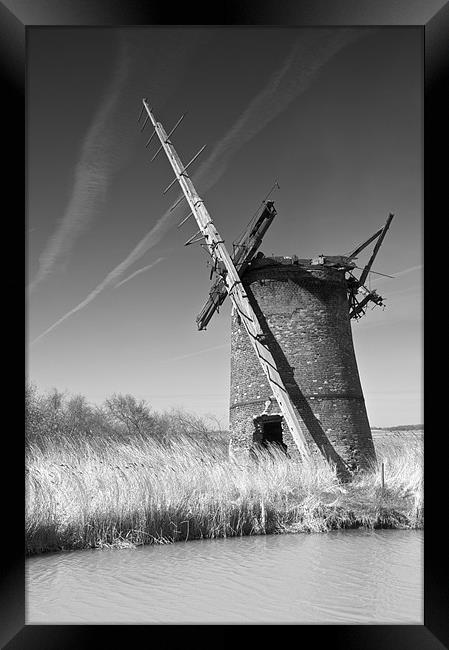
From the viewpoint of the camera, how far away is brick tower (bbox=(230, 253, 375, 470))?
10.5 meters

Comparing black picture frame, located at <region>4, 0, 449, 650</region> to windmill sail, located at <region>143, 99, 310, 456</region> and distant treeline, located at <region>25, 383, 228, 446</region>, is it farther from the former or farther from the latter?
distant treeline, located at <region>25, 383, 228, 446</region>

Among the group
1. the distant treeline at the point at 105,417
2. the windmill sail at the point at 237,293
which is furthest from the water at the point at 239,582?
the distant treeline at the point at 105,417

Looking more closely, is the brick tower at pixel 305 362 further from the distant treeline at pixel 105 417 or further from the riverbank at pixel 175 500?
the distant treeline at pixel 105 417

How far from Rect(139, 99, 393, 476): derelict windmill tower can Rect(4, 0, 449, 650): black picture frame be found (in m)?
6.83

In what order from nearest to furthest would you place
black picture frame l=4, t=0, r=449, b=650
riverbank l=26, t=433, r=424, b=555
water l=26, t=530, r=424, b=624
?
black picture frame l=4, t=0, r=449, b=650 → water l=26, t=530, r=424, b=624 → riverbank l=26, t=433, r=424, b=555

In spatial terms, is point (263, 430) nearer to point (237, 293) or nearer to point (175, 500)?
point (237, 293)

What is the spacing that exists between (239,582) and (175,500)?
1.90 metres

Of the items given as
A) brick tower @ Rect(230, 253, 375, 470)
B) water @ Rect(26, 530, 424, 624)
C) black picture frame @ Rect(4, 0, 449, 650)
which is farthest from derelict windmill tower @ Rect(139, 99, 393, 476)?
black picture frame @ Rect(4, 0, 449, 650)

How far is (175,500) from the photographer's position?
7.35 metres

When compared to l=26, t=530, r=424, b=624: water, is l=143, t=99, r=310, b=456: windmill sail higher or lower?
higher
